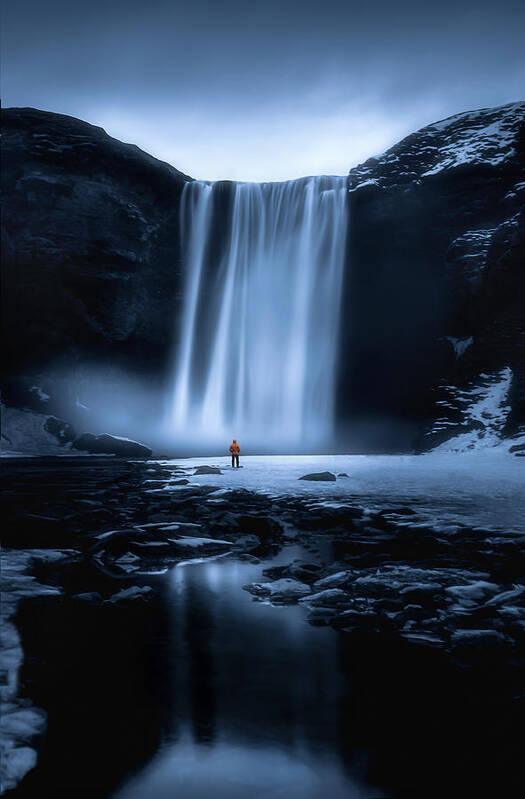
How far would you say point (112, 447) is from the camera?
34.6m

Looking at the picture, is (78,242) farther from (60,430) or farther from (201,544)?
(201,544)

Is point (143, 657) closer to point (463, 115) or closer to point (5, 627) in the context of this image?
point (5, 627)

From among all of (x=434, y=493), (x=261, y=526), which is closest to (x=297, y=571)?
(x=261, y=526)

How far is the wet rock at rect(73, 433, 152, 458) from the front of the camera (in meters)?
34.3

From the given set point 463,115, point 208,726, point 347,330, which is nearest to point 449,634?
point 208,726

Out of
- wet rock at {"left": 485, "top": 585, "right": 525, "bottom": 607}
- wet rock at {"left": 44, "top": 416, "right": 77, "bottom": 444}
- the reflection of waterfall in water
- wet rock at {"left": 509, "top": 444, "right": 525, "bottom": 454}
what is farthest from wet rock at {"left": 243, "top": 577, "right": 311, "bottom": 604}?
the reflection of waterfall in water

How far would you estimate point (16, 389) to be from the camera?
39.0 metres

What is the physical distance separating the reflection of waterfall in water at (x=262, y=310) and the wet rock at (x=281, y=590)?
3623 cm

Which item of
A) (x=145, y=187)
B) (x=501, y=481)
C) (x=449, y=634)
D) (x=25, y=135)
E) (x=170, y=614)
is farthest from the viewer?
(x=145, y=187)

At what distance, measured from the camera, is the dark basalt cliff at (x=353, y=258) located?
36.5 metres

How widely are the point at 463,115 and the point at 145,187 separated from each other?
25767 mm

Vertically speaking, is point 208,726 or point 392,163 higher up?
point 392,163

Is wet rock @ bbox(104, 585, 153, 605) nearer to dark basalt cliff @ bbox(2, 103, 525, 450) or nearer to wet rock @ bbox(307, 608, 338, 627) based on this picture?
wet rock @ bbox(307, 608, 338, 627)

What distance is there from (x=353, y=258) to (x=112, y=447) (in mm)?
23697
